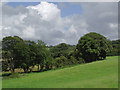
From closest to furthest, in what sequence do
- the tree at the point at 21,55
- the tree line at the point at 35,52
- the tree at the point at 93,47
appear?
the tree at the point at 21,55 < the tree line at the point at 35,52 < the tree at the point at 93,47

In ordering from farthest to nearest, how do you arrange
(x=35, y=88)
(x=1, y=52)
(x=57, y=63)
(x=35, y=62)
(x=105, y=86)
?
(x=57, y=63), (x=35, y=62), (x=1, y=52), (x=35, y=88), (x=105, y=86)

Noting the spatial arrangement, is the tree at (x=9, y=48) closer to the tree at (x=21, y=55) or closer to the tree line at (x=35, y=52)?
the tree line at (x=35, y=52)

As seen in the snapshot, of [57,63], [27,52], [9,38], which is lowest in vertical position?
[57,63]

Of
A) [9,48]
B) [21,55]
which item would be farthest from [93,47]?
[9,48]

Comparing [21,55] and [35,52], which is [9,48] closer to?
[21,55]

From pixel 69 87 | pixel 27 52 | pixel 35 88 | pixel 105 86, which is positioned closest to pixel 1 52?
pixel 27 52

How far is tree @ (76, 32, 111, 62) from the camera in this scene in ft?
113

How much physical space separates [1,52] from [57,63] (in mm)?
15468

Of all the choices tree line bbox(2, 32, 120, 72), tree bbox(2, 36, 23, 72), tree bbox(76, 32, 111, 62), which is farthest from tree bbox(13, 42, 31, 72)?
tree bbox(76, 32, 111, 62)

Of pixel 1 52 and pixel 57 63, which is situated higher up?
pixel 1 52

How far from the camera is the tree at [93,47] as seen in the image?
34594mm

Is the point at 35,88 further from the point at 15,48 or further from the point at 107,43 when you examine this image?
the point at 107,43

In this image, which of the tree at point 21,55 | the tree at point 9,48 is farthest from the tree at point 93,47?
the tree at point 9,48

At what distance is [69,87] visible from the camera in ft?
36.8
